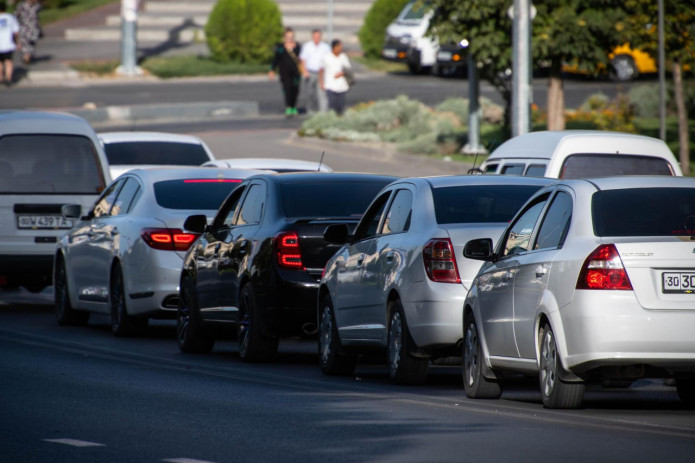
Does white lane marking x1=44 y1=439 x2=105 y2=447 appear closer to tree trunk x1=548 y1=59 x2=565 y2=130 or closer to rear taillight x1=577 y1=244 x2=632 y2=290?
rear taillight x1=577 y1=244 x2=632 y2=290

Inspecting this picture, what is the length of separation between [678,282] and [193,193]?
7593mm

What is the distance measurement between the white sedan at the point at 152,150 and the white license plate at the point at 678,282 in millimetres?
14123

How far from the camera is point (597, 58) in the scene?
27.9m

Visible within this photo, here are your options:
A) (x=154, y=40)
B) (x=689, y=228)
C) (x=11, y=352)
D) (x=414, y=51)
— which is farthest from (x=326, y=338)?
(x=154, y=40)

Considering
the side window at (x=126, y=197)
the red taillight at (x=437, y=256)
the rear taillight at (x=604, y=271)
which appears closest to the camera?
the rear taillight at (x=604, y=271)

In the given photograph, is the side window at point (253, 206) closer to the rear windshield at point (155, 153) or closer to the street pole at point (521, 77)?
the rear windshield at point (155, 153)

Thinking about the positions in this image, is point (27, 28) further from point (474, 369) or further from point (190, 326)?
point (474, 369)

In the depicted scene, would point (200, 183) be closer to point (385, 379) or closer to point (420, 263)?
point (385, 379)

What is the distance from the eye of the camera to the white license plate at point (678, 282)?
9359mm

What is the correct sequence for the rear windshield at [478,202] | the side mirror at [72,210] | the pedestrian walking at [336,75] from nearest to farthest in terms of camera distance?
the rear windshield at [478,202] < the side mirror at [72,210] < the pedestrian walking at [336,75]

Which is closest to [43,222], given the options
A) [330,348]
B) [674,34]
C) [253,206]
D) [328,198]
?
[253,206]

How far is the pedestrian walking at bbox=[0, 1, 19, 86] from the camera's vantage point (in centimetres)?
4578

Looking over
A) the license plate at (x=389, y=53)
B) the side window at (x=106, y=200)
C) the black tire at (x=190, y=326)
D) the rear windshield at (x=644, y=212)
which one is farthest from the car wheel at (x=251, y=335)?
the license plate at (x=389, y=53)

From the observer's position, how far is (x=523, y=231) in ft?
34.9
